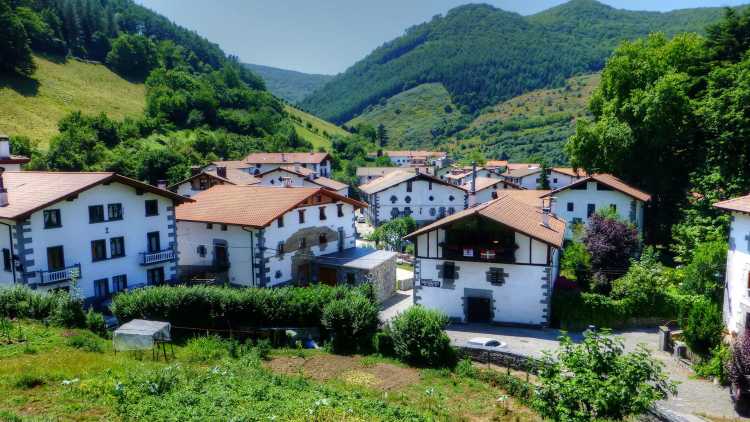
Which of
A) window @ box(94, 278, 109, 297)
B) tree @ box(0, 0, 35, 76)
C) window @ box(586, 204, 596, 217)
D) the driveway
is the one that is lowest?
the driveway

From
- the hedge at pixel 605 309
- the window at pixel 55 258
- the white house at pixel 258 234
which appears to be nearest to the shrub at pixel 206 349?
the white house at pixel 258 234

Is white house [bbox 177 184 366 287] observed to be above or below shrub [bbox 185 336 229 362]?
above

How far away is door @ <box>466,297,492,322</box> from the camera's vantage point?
2958 cm

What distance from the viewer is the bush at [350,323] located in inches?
938

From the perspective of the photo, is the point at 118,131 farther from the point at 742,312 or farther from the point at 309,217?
the point at 742,312

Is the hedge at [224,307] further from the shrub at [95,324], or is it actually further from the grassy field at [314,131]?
the grassy field at [314,131]

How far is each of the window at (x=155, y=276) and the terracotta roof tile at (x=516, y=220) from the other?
51.7 ft

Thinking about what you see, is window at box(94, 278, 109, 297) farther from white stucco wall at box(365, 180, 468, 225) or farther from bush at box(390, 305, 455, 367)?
white stucco wall at box(365, 180, 468, 225)

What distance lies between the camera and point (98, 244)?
2888 centimetres

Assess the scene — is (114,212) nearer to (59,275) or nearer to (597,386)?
(59,275)

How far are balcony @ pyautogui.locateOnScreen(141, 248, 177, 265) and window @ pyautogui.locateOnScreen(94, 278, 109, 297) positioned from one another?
2.32m

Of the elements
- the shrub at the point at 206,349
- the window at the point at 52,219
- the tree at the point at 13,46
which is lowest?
the shrub at the point at 206,349

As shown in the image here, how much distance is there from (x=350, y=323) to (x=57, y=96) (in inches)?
4232

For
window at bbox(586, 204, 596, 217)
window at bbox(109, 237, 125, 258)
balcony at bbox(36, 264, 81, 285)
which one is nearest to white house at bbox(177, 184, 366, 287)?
window at bbox(109, 237, 125, 258)
